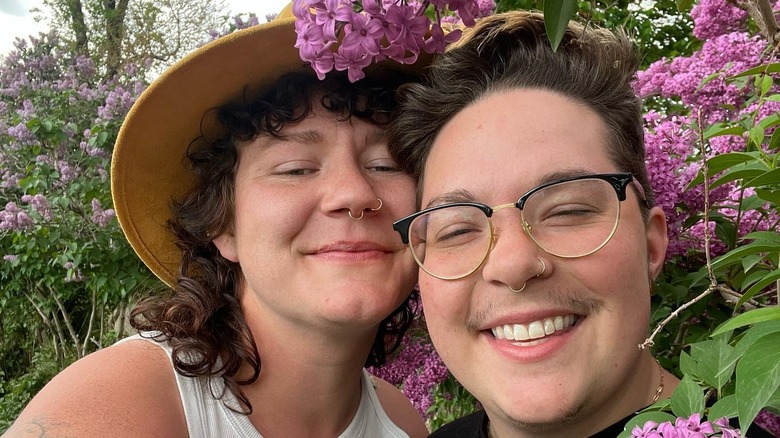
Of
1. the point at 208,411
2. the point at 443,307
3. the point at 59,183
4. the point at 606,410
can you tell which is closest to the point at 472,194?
the point at 443,307

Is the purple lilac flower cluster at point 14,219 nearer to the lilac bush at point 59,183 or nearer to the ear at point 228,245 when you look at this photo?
the lilac bush at point 59,183

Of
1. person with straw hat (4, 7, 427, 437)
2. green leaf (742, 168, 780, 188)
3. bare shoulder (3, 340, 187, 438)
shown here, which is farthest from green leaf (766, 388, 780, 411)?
bare shoulder (3, 340, 187, 438)

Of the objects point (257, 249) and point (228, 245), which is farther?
point (228, 245)

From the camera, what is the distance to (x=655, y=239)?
5.05 ft

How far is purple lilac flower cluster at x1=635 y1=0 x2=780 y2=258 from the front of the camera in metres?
1.81

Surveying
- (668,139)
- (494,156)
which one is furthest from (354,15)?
(668,139)

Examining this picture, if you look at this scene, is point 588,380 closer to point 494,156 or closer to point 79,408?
point 494,156

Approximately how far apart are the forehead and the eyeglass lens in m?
0.04

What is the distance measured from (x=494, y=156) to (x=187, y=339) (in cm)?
101

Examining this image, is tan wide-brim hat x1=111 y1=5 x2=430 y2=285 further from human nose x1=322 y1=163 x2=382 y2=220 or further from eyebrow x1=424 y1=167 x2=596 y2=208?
eyebrow x1=424 y1=167 x2=596 y2=208

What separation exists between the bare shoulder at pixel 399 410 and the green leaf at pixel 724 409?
1.74 m

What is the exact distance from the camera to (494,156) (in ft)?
4.68

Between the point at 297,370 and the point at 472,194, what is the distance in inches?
32.9

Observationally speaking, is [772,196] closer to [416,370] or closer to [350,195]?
[350,195]
